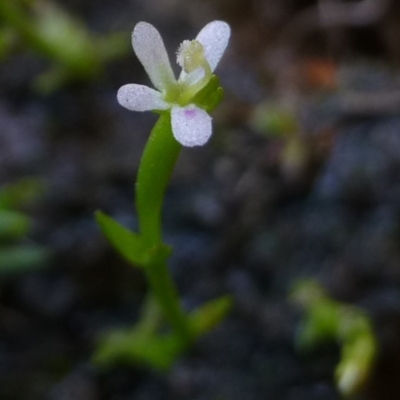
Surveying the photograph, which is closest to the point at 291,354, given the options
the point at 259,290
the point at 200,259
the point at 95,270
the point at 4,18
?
the point at 259,290

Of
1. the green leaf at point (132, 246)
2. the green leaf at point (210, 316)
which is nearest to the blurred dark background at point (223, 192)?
the green leaf at point (210, 316)

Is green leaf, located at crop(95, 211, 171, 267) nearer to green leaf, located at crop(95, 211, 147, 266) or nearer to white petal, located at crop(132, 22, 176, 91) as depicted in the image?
green leaf, located at crop(95, 211, 147, 266)

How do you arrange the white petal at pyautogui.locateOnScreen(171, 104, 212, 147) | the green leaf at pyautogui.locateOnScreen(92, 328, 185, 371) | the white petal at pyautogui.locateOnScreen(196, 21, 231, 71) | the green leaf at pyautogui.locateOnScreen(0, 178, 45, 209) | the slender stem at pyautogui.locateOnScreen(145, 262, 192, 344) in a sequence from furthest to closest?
the green leaf at pyautogui.locateOnScreen(0, 178, 45, 209)
the green leaf at pyautogui.locateOnScreen(92, 328, 185, 371)
the slender stem at pyautogui.locateOnScreen(145, 262, 192, 344)
the white petal at pyautogui.locateOnScreen(196, 21, 231, 71)
the white petal at pyautogui.locateOnScreen(171, 104, 212, 147)

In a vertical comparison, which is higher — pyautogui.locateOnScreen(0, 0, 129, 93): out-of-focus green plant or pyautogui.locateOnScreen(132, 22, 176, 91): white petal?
pyautogui.locateOnScreen(0, 0, 129, 93): out-of-focus green plant

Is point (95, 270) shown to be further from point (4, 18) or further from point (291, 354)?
point (4, 18)

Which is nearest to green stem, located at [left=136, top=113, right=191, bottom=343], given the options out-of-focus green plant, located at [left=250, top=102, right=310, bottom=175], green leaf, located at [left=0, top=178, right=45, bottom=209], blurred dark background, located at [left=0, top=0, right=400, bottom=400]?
blurred dark background, located at [left=0, top=0, right=400, bottom=400]
